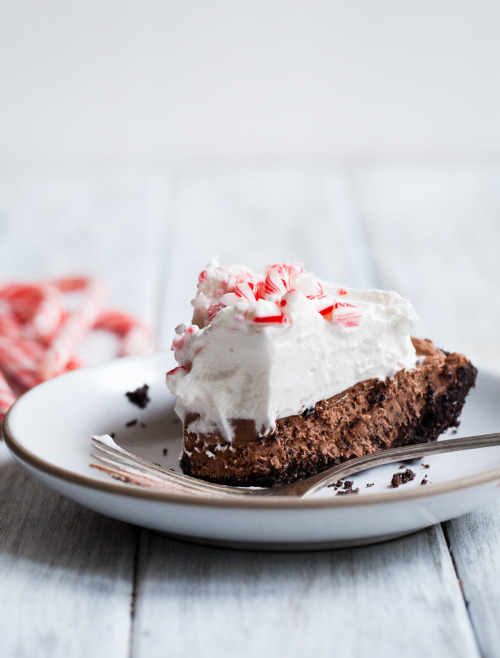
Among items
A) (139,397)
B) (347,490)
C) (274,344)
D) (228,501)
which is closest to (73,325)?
(139,397)

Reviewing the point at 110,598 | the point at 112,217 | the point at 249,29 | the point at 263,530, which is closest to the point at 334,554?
the point at 263,530

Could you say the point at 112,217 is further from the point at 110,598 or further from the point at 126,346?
the point at 110,598

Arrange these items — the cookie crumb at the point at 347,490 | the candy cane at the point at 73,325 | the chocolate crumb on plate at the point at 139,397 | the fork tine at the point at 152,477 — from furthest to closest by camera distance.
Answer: the candy cane at the point at 73,325, the chocolate crumb on plate at the point at 139,397, the cookie crumb at the point at 347,490, the fork tine at the point at 152,477

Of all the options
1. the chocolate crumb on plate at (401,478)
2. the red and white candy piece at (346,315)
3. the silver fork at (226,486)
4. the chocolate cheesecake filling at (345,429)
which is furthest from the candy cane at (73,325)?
the chocolate crumb on plate at (401,478)

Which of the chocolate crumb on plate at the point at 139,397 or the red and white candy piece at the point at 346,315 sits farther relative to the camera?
the chocolate crumb on plate at the point at 139,397

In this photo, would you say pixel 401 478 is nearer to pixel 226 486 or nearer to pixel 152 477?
pixel 226 486

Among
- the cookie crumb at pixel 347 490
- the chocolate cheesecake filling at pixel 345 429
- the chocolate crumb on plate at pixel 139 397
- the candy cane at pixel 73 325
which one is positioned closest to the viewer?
the cookie crumb at pixel 347 490

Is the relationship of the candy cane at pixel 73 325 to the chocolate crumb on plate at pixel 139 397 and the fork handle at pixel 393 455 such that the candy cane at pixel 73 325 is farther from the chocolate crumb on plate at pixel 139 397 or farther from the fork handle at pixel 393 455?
the fork handle at pixel 393 455
